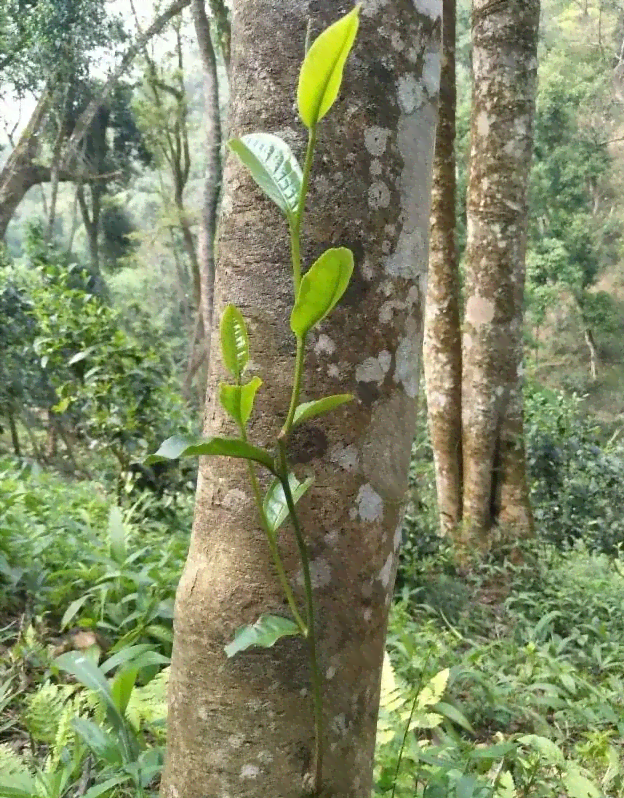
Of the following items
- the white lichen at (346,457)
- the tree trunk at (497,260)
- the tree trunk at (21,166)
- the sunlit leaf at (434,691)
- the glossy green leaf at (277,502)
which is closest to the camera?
the glossy green leaf at (277,502)

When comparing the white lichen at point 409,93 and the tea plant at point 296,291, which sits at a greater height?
the white lichen at point 409,93

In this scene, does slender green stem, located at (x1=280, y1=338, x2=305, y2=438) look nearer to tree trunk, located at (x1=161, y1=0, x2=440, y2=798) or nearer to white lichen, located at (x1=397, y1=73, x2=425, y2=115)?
tree trunk, located at (x1=161, y1=0, x2=440, y2=798)

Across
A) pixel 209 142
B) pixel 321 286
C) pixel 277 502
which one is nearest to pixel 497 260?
pixel 277 502

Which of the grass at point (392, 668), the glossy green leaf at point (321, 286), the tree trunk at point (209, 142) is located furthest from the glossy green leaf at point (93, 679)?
the tree trunk at point (209, 142)

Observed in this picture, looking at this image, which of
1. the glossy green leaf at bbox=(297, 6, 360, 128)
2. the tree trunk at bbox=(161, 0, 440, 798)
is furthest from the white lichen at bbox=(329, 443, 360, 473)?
the glossy green leaf at bbox=(297, 6, 360, 128)

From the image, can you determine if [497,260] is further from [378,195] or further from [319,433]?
[319,433]

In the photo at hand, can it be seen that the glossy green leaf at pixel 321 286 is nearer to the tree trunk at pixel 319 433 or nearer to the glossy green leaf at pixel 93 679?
the tree trunk at pixel 319 433

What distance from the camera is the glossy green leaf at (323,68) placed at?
0.60 meters

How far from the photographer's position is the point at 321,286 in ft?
2.22

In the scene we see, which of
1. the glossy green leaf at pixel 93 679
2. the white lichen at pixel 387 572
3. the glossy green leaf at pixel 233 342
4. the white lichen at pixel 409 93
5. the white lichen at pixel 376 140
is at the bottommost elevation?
the glossy green leaf at pixel 93 679

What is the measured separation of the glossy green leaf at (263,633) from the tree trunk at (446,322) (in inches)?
168

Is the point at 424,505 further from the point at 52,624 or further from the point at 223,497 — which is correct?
the point at 223,497

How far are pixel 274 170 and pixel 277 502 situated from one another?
38 centimetres

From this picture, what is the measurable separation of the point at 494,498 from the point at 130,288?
51.8 ft
